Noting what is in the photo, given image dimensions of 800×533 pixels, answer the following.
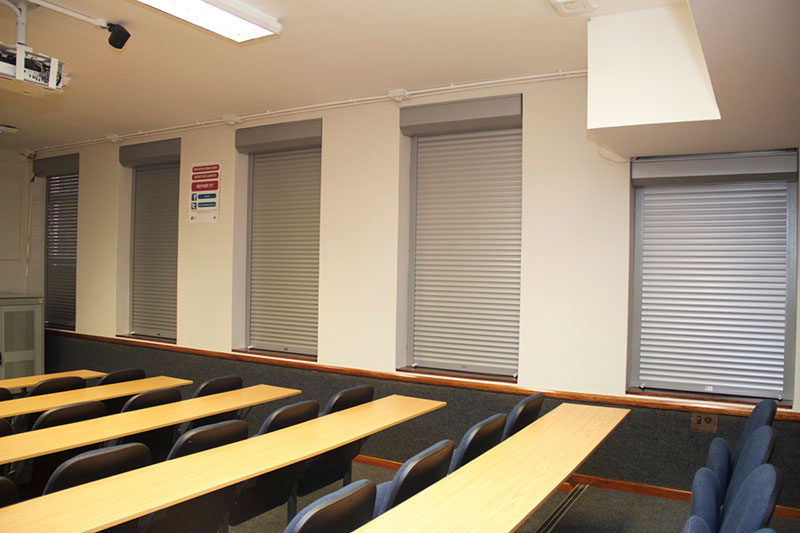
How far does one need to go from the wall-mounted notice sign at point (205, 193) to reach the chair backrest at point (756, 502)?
5.16 metres

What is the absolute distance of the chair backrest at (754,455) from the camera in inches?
83.4

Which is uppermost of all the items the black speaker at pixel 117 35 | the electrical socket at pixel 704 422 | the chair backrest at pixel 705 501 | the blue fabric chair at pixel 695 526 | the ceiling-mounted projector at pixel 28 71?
the black speaker at pixel 117 35

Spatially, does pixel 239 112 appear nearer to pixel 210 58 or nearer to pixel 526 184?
pixel 210 58

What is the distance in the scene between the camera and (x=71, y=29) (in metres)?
3.71

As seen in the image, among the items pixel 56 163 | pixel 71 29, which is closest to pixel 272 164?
pixel 71 29

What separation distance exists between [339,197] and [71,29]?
2268 millimetres

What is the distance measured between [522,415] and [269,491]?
137cm

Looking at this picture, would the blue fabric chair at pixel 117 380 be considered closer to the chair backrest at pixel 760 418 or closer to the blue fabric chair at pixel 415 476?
the blue fabric chair at pixel 415 476

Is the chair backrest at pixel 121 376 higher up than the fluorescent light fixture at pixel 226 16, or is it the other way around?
the fluorescent light fixture at pixel 226 16

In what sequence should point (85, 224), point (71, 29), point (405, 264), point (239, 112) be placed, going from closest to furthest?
1. point (71, 29)
2. point (405, 264)
3. point (239, 112)
4. point (85, 224)

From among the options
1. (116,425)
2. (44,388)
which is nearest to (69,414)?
(116,425)

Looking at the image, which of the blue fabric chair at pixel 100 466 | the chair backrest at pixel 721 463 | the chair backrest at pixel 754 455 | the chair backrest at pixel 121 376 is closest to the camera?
the chair backrest at pixel 754 455

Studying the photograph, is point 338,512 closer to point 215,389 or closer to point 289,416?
point 289,416

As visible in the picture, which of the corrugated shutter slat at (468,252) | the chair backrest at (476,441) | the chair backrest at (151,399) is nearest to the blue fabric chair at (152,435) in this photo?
the chair backrest at (151,399)
